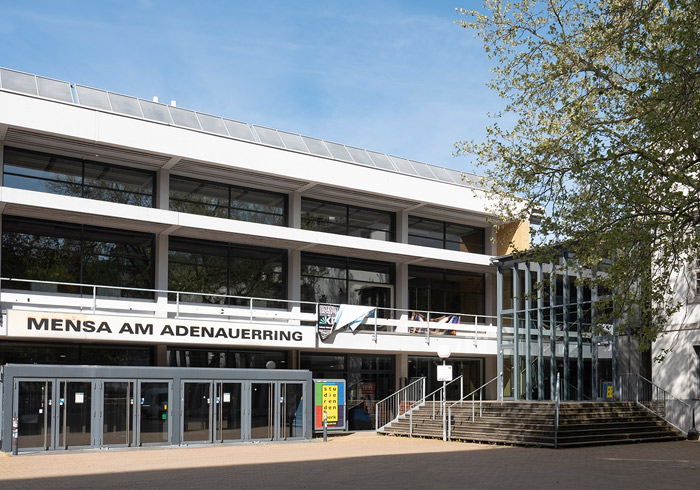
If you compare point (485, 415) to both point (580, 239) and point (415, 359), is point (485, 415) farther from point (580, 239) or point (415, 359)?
point (580, 239)

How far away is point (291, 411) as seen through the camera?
2433 cm

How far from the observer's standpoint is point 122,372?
21.4 meters

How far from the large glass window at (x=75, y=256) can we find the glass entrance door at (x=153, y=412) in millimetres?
4060

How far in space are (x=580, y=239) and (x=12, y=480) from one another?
11.7 metres

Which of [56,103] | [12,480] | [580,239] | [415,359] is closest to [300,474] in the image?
[12,480]

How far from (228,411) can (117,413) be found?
10.6 feet

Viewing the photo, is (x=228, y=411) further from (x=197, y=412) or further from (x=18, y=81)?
(x=18, y=81)

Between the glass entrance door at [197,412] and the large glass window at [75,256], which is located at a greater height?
the large glass window at [75,256]

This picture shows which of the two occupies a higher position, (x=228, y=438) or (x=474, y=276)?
(x=474, y=276)

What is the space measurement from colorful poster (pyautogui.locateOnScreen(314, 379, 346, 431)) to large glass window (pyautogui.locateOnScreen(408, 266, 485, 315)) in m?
6.23

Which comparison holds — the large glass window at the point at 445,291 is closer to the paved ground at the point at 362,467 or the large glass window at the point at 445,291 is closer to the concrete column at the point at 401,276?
the concrete column at the point at 401,276

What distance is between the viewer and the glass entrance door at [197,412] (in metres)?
22.4

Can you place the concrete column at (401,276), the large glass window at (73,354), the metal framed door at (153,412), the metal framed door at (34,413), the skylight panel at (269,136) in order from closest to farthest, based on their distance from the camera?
1. the metal framed door at (34,413)
2. the metal framed door at (153,412)
3. the large glass window at (73,354)
4. the skylight panel at (269,136)
5. the concrete column at (401,276)

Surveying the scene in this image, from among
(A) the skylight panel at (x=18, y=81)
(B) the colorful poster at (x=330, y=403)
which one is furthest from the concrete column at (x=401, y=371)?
(A) the skylight panel at (x=18, y=81)
